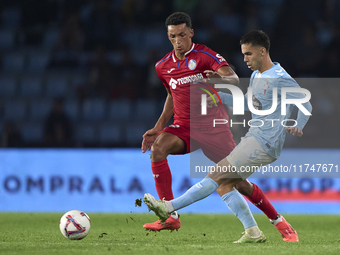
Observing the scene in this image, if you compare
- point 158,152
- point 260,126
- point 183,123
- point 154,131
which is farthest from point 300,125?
point 154,131

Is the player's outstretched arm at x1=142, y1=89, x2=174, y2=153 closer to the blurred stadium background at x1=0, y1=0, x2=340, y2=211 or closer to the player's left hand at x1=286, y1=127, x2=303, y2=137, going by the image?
the player's left hand at x1=286, y1=127, x2=303, y2=137

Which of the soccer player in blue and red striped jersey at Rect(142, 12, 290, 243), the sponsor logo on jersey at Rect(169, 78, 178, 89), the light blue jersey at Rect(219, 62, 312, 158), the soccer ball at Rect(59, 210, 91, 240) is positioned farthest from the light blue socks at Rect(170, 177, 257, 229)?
the sponsor logo on jersey at Rect(169, 78, 178, 89)

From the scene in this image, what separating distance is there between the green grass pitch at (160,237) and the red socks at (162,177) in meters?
0.42

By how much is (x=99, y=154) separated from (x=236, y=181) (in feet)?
14.8

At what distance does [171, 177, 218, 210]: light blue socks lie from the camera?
15.4 feet

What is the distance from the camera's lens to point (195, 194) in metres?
4.73

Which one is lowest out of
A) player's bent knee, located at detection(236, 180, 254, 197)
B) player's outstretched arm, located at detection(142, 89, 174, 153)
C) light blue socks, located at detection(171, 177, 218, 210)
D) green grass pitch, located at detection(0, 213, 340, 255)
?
green grass pitch, located at detection(0, 213, 340, 255)

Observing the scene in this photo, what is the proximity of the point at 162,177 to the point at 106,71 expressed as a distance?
6232mm

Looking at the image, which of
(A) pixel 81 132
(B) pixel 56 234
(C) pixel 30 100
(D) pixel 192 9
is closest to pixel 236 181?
(B) pixel 56 234

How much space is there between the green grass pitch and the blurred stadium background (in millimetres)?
959

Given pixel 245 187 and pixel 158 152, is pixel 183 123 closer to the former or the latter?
pixel 158 152

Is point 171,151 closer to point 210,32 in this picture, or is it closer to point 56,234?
point 56,234

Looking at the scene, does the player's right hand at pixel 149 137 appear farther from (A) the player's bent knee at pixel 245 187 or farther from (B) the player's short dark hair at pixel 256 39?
(B) the player's short dark hair at pixel 256 39

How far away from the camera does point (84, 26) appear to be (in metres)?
12.5
